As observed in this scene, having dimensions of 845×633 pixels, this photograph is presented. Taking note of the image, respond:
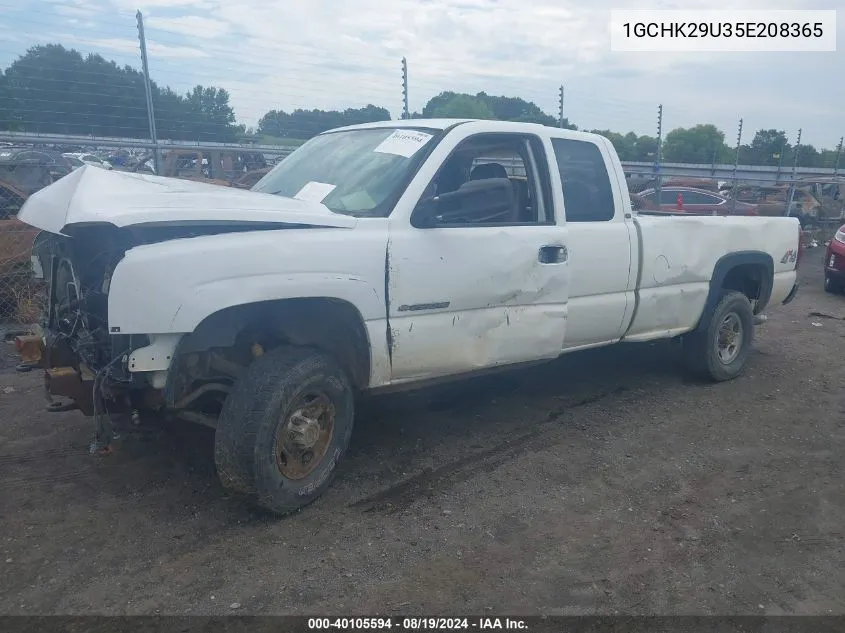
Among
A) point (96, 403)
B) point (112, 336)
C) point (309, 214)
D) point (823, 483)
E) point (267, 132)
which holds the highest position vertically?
point (267, 132)

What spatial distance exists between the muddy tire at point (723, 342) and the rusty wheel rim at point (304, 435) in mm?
3681

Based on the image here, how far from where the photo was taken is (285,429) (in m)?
3.74

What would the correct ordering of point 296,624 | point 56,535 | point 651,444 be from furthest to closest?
1. point 651,444
2. point 56,535
3. point 296,624

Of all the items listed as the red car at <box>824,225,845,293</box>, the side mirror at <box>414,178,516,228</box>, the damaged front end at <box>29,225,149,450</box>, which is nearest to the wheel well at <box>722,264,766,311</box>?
the side mirror at <box>414,178,516,228</box>

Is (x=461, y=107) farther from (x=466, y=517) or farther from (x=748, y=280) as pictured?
(x=466, y=517)

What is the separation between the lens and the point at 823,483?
4375 millimetres

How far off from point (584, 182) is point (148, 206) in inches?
119

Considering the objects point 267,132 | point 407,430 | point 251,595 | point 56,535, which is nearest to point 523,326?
point 407,430

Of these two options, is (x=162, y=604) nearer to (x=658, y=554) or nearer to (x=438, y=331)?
(x=438, y=331)

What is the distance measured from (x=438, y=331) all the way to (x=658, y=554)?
1.64 meters

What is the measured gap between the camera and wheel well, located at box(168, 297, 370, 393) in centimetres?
361

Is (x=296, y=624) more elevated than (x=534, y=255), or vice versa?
(x=534, y=255)

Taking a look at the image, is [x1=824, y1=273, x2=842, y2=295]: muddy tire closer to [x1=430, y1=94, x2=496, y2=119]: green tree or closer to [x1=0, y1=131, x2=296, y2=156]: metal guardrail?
[x1=430, y1=94, x2=496, y2=119]: green tree

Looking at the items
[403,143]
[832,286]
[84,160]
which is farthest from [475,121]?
[832,286]
